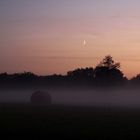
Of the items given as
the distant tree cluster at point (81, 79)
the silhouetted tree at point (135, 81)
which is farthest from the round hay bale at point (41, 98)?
the silhouetted tree at point (135, 81)

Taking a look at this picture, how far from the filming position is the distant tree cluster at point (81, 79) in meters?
140

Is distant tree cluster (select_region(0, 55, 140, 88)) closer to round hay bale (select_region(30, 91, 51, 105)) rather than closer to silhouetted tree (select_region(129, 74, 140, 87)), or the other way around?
silhouetted tree (select_region(129, 74, 140, 87))

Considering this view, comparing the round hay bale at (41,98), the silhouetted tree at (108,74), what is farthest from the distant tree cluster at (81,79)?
the round hay bale at (41,98)

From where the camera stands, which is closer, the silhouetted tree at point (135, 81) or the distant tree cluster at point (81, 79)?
the distant tree cluster at point (81, 79)

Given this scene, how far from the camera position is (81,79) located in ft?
552

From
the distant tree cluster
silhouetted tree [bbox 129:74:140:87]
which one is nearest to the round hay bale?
the distant tree cluster

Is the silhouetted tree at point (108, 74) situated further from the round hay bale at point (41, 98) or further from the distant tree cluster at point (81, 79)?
the round hay bale at point (41, 98)

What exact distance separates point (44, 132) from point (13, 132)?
6.45 ft

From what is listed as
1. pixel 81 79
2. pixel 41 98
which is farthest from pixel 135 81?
pixel 41 98

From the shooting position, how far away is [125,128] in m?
34.1

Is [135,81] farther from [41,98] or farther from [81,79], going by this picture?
[41,98]

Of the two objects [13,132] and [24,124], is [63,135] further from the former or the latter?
[24,124]

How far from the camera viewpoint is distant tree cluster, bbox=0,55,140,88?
13950 cm

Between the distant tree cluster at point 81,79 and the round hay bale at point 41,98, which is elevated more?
the distant tree cluster at point 81,79
